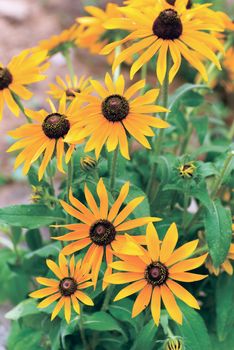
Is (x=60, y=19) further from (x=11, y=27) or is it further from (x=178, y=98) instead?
(x=178, y=98)

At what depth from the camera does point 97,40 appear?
1526mm

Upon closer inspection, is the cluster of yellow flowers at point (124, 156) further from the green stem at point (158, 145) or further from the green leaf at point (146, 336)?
the green leaf at point (146, 336)

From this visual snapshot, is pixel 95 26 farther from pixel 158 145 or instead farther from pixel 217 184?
pixel 217 184

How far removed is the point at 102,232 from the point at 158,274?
0.41 ft

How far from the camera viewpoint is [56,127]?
102 centimetres

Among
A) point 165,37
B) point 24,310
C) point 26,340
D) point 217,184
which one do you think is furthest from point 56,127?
point 26,340

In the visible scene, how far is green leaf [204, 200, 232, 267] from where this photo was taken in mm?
1033

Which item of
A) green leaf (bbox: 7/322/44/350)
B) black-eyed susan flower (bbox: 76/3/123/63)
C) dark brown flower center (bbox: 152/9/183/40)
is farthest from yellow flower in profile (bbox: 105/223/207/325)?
black-eyed susan flower (bbox: 76/3/123/63)

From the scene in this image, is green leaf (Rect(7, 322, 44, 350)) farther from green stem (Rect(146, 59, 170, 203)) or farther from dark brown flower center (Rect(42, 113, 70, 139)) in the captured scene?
dark brown flower center (Rect(42, 113, 70, 139))

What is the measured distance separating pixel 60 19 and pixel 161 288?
2.53 m

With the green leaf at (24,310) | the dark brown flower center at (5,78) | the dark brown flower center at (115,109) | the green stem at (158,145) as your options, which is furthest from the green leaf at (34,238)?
the dark brown flower center at (115,109)

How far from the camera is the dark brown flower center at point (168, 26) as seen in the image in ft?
3.42

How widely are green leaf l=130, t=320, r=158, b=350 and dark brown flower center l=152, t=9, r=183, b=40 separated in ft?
1.85

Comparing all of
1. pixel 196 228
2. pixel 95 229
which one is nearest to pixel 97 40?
pixel 196 228
